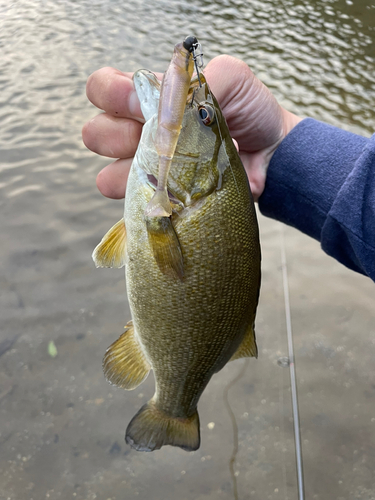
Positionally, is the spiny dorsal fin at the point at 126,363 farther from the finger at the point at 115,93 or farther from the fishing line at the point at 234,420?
the fishing line at the point at 234,420

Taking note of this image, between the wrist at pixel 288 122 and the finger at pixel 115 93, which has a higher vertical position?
the finger at pixel 115 93

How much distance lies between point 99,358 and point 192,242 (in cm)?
263

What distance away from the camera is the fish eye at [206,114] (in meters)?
1.42

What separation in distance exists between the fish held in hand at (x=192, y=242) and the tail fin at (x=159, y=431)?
0.35m

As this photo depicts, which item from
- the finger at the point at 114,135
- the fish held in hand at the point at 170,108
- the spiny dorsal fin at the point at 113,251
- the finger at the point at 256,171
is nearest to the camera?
the fish held in hand at the point at 170,108

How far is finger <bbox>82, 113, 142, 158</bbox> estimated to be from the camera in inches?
72.6

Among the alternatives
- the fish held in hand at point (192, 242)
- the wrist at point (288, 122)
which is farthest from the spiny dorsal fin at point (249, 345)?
the wrist at point (288, 122)

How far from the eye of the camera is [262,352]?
3672 millimetres

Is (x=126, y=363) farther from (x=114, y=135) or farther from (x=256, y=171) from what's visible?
(x=256, y=171)

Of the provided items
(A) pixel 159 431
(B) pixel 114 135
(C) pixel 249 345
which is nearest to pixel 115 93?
(B) pixel 114 135

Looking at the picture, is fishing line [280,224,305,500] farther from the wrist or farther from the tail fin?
the wrist

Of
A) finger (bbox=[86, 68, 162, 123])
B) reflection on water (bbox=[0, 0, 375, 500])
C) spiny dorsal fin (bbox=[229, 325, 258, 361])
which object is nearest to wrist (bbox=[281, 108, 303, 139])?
finger (bbox=[86, 68, 162, 123])

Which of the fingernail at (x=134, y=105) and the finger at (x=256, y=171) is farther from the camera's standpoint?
the finger at (x=256, y=171)

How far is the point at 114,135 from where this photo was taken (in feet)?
6.12
